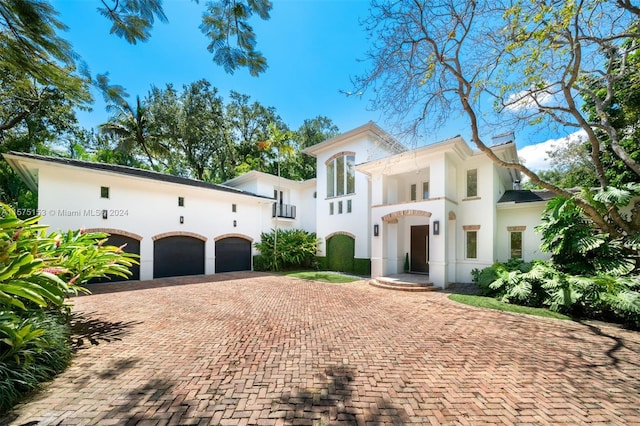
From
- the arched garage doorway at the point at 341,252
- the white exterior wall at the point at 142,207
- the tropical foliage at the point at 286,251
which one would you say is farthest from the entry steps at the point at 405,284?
the white exterior wall at the point at 142,207

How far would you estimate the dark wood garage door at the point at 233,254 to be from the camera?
15.9 meters

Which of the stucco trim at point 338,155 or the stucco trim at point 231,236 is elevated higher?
the stucco trim at point 338,155

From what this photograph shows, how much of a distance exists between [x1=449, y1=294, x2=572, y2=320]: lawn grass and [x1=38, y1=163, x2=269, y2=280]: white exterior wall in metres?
13.6

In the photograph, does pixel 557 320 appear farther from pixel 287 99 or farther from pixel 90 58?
pixel 287 99

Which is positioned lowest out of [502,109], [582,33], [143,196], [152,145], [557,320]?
[557,320]

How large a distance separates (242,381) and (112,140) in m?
24.8

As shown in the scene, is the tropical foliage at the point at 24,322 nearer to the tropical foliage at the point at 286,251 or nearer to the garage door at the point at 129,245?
the garage door at the point at 129,245

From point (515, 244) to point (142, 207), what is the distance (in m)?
19.7

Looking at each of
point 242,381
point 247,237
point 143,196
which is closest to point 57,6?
point 242,381

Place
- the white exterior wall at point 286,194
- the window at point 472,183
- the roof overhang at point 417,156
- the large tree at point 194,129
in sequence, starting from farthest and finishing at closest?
the large tree at point 194,129
the white exterior wall at point 286,194
the window at point 472,183
the roof overhang at point 417,156

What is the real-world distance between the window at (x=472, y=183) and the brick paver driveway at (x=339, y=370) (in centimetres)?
730

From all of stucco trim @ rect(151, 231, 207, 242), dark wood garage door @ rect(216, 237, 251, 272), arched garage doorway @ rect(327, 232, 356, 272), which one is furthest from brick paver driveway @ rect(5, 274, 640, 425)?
dark wood garage door @ rect(216, 237, 251, 272)

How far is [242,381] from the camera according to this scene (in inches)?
143

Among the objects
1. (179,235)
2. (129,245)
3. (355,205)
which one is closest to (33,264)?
(129,245)
